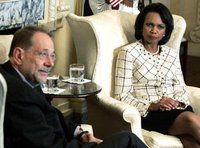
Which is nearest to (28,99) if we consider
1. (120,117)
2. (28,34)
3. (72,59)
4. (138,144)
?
(28,34)

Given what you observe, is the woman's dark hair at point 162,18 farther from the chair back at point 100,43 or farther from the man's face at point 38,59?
the man's face at point 38,59

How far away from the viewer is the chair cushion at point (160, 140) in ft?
8.01

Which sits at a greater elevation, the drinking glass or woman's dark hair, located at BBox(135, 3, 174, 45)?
woman's dark hair, located at BBox(135, 3, 174, 45)

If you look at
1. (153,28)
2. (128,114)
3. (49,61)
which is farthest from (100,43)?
(49,61)

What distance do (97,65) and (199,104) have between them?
2.32ft

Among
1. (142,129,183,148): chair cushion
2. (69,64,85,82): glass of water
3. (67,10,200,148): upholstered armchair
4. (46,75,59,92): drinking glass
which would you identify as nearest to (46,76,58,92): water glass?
(46,75,59,92): drinking glass

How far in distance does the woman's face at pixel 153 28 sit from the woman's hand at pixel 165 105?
0.41 m

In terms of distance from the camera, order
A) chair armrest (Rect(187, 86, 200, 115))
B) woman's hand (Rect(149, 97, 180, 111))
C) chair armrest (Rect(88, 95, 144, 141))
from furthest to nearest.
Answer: chair armrest (Rect(187, 86, 200, 115)) < woman's hand (Rect(149, 97, 180, 111)) < chair armrest (Rect(88, 95, 144, 141))

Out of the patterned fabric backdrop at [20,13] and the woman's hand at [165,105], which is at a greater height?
the patterned fabric backdrop at [20,13]

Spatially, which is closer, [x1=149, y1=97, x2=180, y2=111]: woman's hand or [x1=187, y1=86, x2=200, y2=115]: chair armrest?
[x1=149, y1=97, x2=180, y2=111]: woman's hand

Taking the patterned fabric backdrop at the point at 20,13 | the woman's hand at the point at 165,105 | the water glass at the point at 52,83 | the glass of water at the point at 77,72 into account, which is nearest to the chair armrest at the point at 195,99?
the woman's hand at the point at 165,105

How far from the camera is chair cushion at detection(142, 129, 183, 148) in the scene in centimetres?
244

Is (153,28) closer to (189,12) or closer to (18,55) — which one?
(18,55)

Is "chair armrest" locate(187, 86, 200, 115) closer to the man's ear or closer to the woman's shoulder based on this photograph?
the woman's shoulder
